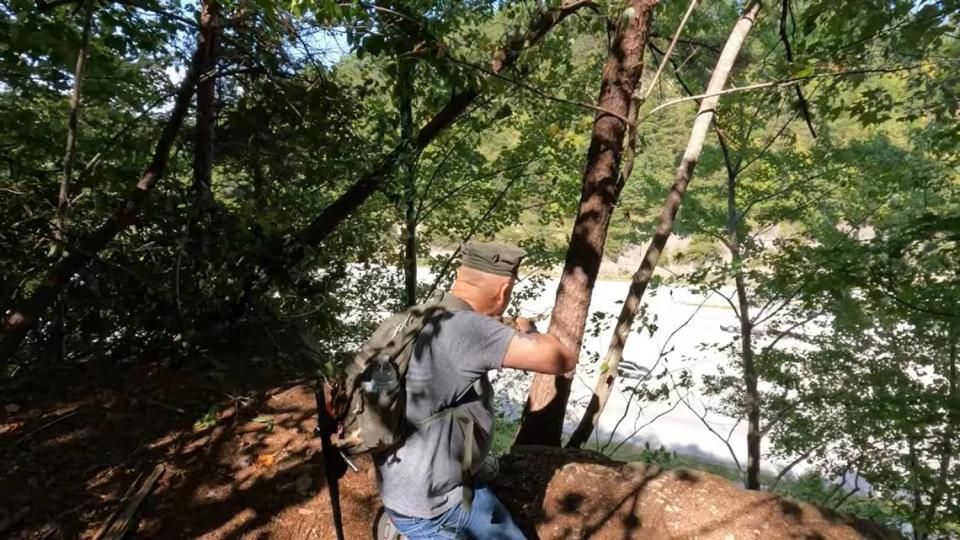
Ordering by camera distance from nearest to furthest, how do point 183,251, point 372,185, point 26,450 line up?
point 26,450, point 183,251, point 372,185

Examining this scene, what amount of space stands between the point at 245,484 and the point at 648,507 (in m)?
2.64

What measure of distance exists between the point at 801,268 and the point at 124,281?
9.66 m

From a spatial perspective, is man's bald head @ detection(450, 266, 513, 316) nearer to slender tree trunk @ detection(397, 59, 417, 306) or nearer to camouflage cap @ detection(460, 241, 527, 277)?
camouflage cap @ detection(460, 241, 527, 277)

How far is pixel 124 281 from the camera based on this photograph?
4492mm

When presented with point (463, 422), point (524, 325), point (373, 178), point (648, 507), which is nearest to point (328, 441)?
point (463, 422)

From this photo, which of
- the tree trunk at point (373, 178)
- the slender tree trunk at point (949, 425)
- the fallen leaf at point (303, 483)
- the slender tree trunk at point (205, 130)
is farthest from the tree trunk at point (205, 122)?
the slender tree trunk at point (949, 425)

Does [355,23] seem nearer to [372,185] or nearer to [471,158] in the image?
[372,185]

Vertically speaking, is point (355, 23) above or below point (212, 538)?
above

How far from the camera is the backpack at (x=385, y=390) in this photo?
1914 millimetres

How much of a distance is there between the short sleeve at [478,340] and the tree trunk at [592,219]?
2269mm

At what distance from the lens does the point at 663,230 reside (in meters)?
4.71

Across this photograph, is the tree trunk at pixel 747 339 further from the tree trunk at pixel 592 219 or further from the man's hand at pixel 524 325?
the man's hand at pixel 524 325

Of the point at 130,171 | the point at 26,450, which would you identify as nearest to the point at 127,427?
the point at 26,450

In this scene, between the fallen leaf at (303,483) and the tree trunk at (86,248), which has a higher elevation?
the tree trunk at (86,248)
